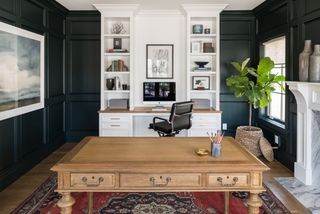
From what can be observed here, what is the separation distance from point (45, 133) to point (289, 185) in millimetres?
3714

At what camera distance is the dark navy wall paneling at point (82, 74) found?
5.66 meters

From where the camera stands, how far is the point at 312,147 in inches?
137

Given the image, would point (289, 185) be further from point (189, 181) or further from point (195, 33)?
point (195, 33)

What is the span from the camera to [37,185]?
3.50 m

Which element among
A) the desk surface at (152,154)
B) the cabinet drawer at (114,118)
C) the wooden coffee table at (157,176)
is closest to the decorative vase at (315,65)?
the desk surface at (152,154)

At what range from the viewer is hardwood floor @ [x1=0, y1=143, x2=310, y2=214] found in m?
2.92

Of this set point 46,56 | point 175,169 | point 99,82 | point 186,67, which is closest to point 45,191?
point 175,169

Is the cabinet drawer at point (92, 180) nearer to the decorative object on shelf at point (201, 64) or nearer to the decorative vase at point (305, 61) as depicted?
the decorative vase at point (305, 61)

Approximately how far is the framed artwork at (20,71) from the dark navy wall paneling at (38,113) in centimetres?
12

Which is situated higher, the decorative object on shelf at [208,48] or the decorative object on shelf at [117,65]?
the decorative object on shelf at [208,48]

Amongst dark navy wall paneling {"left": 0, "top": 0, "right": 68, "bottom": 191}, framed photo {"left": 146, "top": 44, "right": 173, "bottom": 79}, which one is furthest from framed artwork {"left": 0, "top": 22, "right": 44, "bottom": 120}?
framed photo {"left": 146, "top": 44, "right": 173, "bottom": 79}

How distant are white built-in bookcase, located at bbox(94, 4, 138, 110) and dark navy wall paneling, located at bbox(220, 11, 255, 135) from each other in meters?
1.80

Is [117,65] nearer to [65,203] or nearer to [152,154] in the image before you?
[152,154]

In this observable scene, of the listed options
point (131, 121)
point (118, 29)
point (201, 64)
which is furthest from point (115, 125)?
point (201, 64)
